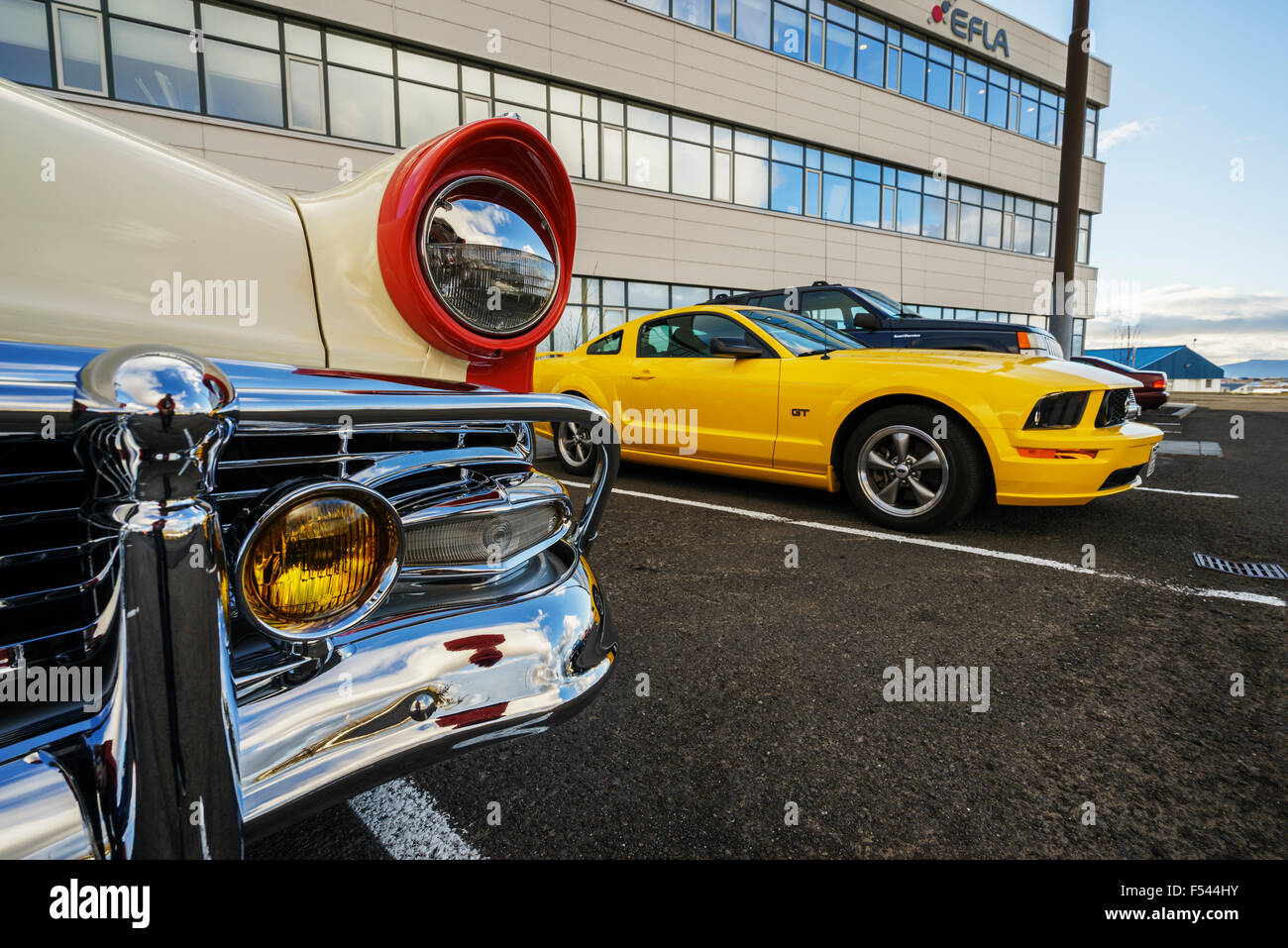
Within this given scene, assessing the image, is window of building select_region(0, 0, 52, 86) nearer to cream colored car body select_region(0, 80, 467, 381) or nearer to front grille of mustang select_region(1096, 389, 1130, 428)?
cream colored car body select_region(0, 80, 467, 381)

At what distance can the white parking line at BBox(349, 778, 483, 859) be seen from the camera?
52.8 inches

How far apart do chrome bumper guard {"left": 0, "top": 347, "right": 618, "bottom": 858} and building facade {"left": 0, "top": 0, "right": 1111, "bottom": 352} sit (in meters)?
6.23

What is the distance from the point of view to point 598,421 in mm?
1155

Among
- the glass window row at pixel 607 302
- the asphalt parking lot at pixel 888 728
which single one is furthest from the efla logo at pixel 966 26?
the asphalt parking lot at pixel 888 728

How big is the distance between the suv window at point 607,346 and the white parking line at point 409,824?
422 cm

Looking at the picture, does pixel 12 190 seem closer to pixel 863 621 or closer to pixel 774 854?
pixel 774 854

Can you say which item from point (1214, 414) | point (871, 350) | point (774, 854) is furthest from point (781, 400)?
point (1214, 414)

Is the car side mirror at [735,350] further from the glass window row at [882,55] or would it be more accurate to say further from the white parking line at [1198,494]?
the glass window row at [882,55]

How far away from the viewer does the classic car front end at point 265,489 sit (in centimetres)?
69

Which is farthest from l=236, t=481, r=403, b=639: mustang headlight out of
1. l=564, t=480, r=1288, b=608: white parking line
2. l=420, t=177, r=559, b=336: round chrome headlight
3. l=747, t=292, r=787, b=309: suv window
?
l=747, t=292, r=787, b=309: suv window

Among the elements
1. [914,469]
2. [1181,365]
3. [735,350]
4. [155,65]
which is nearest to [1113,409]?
[914,469]

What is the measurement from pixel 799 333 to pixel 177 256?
4.20 metres
